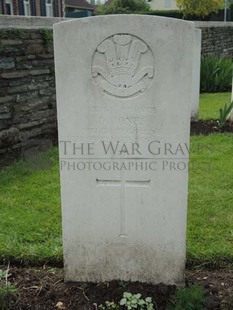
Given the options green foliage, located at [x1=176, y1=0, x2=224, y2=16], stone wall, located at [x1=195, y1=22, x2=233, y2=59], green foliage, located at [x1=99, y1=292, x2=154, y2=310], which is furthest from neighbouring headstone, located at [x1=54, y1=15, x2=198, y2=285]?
green foliage, located at [x1=176, y1=0, x2=224, y2=16]

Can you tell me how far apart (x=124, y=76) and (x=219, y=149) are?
350cm

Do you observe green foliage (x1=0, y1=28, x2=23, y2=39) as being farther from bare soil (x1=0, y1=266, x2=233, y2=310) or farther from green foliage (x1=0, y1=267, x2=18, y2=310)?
green foliage (x1=0, y1=267, x2=18, y2=310)

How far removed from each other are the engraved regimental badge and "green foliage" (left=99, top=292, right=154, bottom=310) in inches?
44.8

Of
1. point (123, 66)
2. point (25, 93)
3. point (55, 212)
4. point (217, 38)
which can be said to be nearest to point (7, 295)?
point (55, 212)

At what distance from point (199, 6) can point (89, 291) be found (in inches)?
922

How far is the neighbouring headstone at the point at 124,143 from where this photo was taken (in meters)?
2.27

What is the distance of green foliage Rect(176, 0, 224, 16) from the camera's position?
23.6 meters

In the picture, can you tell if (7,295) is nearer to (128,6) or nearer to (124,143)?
(124,143)

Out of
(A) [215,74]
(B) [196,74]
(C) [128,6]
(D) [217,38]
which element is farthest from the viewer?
(C) [128,6]

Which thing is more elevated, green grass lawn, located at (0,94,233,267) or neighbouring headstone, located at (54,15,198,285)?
neighbouring headstone, located at (54,15,198,285)

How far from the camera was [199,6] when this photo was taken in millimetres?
23609

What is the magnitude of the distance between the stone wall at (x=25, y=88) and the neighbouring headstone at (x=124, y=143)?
9.11 ft

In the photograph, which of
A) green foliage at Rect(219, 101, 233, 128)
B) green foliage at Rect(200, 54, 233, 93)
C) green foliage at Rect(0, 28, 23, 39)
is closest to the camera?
green foliage at Rect(0, 28, 23, 39)

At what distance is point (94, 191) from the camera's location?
2.49 m
